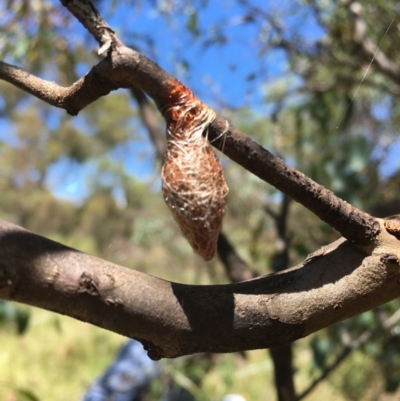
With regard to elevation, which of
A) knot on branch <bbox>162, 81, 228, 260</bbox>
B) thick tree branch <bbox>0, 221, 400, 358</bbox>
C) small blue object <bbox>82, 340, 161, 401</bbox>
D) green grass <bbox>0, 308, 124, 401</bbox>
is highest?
green grass <bbox>0, 308, 124, 401</bbox>

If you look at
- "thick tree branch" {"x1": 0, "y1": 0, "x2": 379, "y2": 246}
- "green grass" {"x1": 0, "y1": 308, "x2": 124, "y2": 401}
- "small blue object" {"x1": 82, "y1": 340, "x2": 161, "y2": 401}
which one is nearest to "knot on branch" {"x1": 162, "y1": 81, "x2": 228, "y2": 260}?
"thick tree branch" {"x1": 0, "y1": 0, "x2": 379, "y2": 246}

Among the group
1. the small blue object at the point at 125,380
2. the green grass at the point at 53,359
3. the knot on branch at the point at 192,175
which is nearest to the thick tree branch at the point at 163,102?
the knot on branch at the point at 192,175

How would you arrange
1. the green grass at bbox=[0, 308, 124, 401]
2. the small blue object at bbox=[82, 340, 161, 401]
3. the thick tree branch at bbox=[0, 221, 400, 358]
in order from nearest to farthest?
the thick tree branch at bbox=[0, 221, 400, 358] → the small blue object at bbox=[82, 340, 161, 401] → the green grass at bbox=[0, 308, 124, 401]

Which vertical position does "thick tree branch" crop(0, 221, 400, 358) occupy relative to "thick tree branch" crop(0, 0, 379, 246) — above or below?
below

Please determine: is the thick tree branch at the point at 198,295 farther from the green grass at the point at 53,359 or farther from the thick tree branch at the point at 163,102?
the green grass at the point at 53,359

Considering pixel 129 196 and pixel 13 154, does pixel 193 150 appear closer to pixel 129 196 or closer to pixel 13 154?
pixel 129 196

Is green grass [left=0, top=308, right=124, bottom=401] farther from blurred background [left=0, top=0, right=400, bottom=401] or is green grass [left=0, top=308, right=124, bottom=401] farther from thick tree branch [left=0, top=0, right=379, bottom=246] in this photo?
thick tree branch [left=0, top=0, right=379, bottom=246]
